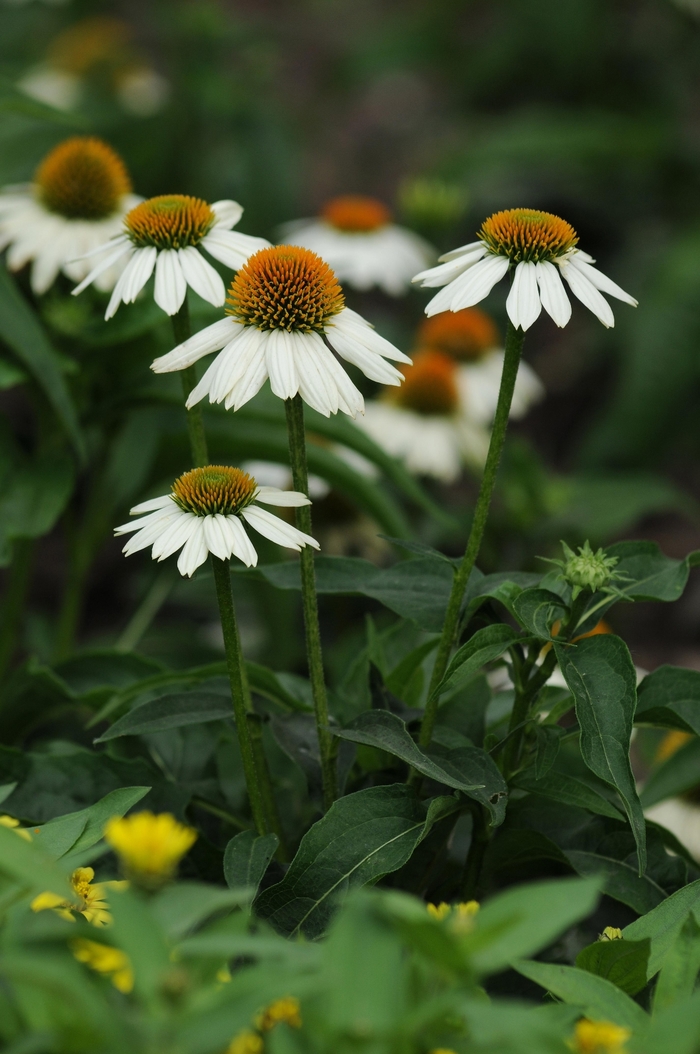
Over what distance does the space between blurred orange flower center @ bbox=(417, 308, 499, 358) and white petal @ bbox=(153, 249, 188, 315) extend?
97cm

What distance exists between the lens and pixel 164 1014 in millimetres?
410

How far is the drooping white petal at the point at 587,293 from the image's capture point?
2.13 ft

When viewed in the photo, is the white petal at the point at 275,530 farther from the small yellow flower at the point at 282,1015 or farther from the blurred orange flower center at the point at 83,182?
the blurred orange flower center at the point at 83,182

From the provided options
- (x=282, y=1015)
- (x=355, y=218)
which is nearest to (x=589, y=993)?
(x=282, y=1015)

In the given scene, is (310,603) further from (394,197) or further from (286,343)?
(394,197)

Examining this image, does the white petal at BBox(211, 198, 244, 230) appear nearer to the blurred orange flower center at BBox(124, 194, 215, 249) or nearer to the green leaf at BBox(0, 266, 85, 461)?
the blurred orange flower center at BBox(124, 194, 215, 249)

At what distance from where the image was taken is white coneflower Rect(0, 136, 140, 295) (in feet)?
3.53

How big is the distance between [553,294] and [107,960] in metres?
0.44

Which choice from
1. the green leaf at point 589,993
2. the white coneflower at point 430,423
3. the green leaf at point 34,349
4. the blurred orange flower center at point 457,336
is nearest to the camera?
the green leaf at point 589,993

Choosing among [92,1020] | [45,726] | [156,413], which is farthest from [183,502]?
[156,413]

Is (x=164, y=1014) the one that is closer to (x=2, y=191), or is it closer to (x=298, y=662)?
(x=2, y=191)

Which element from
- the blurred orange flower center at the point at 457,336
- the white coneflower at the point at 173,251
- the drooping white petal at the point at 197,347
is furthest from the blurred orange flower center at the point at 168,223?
the blurred orange flower center at the point at 457,336

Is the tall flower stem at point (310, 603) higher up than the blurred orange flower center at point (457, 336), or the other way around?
the blurred orange flower center at point (457, 336)

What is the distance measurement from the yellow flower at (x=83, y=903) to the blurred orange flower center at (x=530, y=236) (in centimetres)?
44
